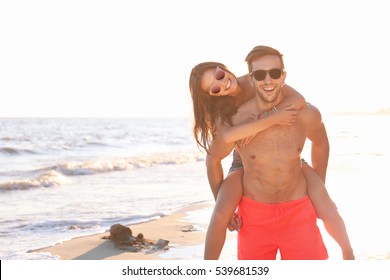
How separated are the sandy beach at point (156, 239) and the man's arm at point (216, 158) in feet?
7.85

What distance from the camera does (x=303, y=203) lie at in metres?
4.52

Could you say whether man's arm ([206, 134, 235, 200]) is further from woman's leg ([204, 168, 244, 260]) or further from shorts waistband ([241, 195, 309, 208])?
shorts waistband ([241, 195, 309, 208])

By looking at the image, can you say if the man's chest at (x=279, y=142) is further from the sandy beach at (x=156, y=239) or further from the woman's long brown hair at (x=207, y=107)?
the sandy beach at (x=156, y=239)

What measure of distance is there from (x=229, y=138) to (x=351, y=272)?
1450 millimetres

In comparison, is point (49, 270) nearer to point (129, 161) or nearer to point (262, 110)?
point (262, 110)

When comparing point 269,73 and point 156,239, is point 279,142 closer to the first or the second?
point 269,73

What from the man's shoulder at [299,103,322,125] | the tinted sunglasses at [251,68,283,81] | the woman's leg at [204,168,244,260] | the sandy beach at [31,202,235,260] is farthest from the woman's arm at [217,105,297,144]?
the sandy beach at [31,202,235,260]

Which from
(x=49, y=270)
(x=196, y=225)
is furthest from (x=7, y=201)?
(x=49, y=270)

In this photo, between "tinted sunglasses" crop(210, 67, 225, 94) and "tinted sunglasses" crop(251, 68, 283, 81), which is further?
"tinted sunglasses" crop(210, 67, 225, 94)

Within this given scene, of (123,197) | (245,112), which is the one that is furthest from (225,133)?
(123,197)

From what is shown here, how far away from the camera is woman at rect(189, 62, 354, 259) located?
14.4ft

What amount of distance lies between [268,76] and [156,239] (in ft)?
13.9

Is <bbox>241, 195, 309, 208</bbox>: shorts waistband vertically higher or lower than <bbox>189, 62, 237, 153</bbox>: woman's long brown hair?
lower

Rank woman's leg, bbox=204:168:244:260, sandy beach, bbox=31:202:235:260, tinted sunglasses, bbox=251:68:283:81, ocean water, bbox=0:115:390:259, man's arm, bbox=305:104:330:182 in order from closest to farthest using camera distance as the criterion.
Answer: tinted sunglasses, bbox=251:68:283:81 → man's arm, bbox=305:104:330:182 → woman's leg, bbox=204:168:244:260 → sandy beach, bbox=31:202:235:260 → ocean water, bbox=0:115:390:259
